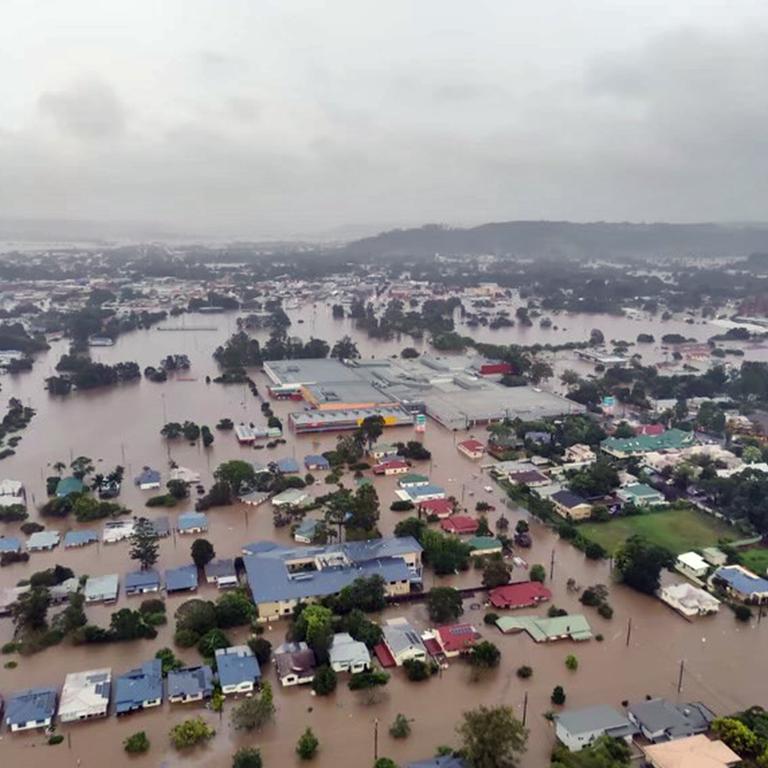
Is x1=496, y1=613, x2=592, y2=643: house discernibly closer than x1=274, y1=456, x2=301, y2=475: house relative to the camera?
Yes

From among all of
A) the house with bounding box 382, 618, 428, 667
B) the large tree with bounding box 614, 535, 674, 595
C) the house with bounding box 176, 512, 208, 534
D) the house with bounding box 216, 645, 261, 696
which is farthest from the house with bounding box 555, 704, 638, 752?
the house with bounding box 176, 512, 208, 534

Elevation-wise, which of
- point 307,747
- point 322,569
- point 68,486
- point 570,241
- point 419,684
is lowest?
point 419,684

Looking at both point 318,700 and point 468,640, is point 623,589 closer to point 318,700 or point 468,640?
point 468,640

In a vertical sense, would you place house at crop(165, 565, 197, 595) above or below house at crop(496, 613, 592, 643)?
above

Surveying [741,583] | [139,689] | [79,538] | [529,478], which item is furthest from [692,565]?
[79,538]

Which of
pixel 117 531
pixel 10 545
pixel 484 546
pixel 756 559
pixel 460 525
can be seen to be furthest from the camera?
pixel 460 525

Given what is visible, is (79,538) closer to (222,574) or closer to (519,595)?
(222,574)

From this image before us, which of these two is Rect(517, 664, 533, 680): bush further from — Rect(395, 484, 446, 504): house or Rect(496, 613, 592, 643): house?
Rect(395, 484, 446, 504): house
